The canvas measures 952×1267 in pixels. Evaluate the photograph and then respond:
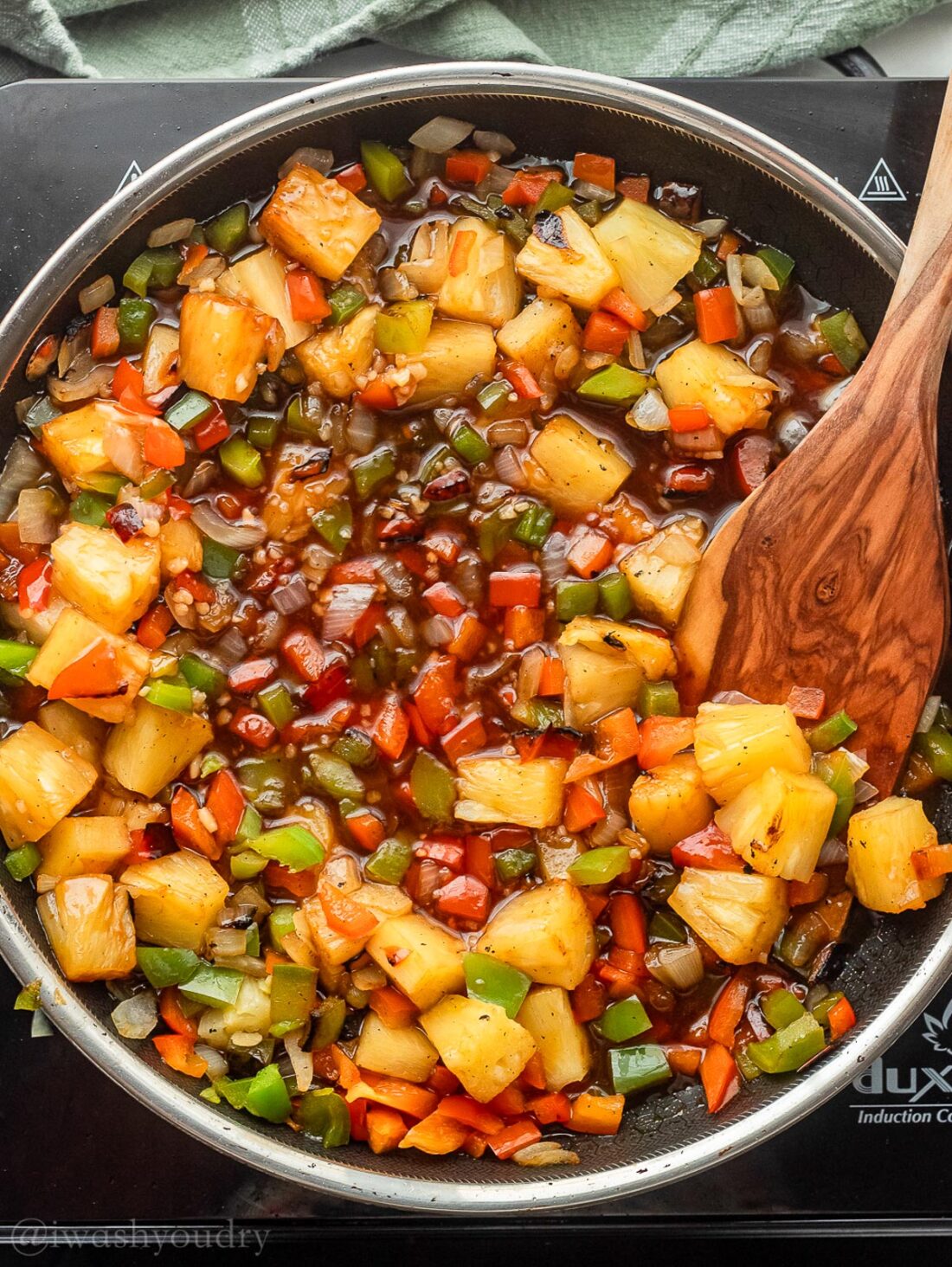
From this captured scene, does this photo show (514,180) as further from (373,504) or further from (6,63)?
(6,63)

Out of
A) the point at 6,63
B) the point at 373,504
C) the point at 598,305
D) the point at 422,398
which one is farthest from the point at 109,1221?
the point at 6,63

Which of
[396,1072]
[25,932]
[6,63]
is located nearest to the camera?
[25,932]

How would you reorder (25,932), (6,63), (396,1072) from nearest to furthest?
1. (25,932)
2. (396,1072)
3. (6,63)

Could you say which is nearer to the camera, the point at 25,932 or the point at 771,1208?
the point at 25,932

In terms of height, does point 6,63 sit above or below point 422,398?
above

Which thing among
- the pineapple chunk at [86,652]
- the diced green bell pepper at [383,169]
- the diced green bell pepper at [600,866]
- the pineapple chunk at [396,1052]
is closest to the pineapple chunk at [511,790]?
the diced green bell pepper at [600,866]

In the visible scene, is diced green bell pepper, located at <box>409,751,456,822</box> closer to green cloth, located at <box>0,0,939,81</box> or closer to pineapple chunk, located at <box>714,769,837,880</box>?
pineapple chunk, located at <box>714,769,837,880</box>

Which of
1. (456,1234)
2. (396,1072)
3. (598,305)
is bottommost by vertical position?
(456,1234)

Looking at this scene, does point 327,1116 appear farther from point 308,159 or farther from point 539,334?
point 308,159
